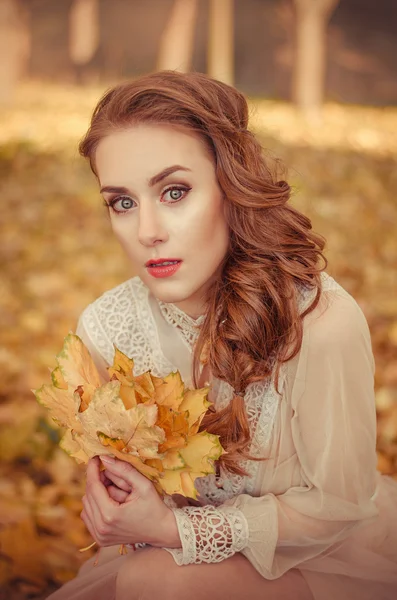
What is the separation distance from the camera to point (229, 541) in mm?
1415

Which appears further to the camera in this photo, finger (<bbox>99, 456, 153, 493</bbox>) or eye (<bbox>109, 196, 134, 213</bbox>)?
eye (<bbox>109, 196, 134, 213</bbox>)

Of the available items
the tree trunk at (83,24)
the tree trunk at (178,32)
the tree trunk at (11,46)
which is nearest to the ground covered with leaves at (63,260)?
the tree trunk at (11,46)

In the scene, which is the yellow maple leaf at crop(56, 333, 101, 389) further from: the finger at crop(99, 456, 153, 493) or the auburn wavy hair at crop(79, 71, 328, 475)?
the auburn wavy hair at crop(79, 71, 328, 475)

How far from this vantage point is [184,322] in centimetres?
166

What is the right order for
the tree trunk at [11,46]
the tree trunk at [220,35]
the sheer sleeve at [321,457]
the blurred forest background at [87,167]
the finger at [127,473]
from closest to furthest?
the finger at [127,473] → the sheer sleeve at [321,457] → the blurred forest background at [87,167] → the tree trunk at [11,46] → the tree trunk at [220,35]

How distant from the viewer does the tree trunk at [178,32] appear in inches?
348

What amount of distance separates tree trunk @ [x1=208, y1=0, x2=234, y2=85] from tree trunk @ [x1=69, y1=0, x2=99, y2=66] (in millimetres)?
1532

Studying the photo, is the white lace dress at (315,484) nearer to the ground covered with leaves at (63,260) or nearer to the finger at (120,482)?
the finger at (120,482)

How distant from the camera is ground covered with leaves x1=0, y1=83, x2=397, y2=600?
2.27 meters

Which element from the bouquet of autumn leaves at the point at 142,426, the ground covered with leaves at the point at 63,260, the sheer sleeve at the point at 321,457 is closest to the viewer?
the bouquet of autumn leaves at the point at 142,426

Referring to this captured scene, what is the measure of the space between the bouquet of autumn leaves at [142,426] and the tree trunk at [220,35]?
8187 mm

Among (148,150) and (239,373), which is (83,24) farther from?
(239,373)

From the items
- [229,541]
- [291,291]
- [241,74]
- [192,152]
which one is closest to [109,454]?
[229,541]

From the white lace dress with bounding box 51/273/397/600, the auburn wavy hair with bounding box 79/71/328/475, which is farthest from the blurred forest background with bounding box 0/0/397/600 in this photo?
the white lace dress with bounding box 51/273/397/600
